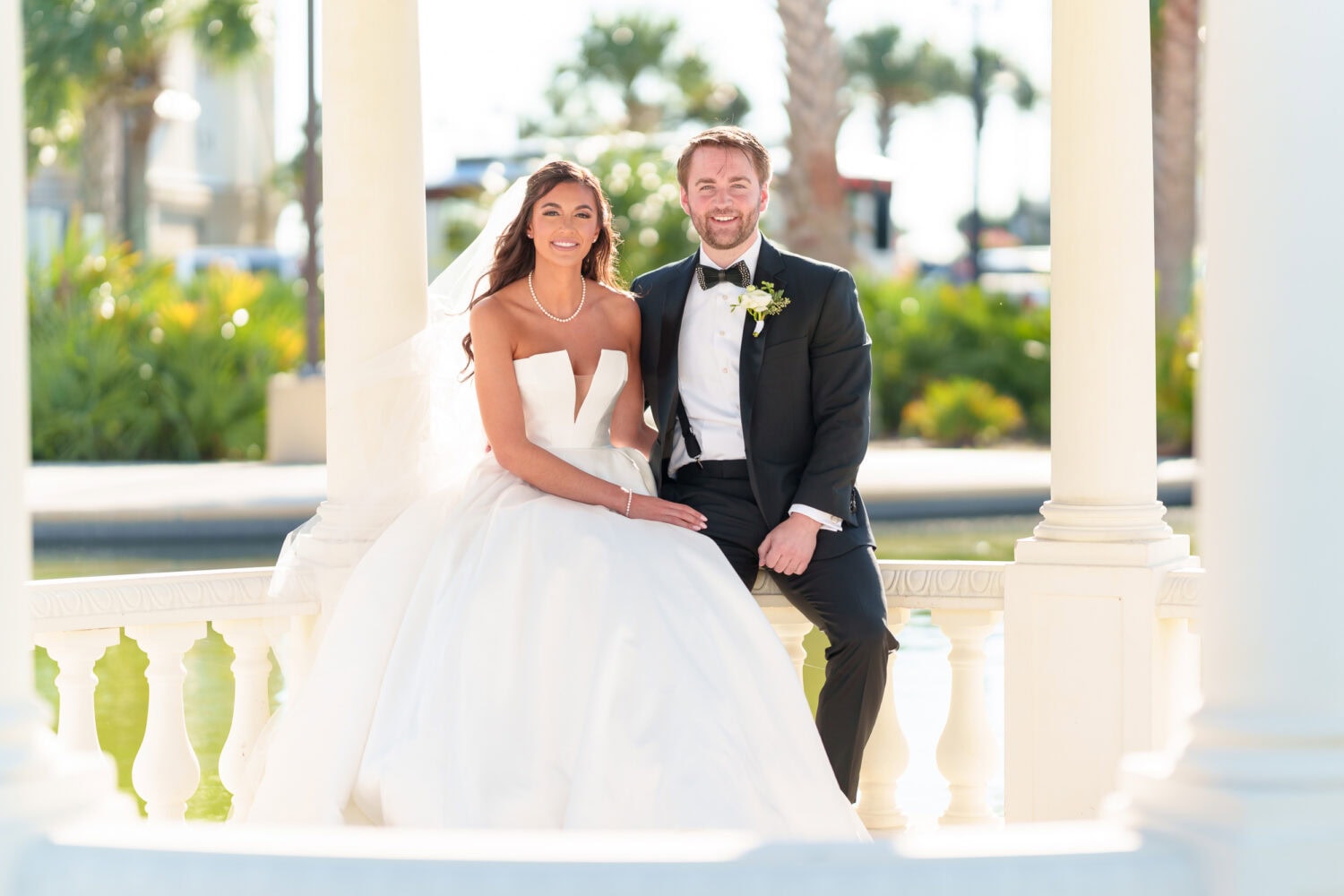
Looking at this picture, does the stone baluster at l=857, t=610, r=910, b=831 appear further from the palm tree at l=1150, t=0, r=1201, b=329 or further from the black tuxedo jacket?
the palm tree at l=1150, t=0, r=1201, b=329

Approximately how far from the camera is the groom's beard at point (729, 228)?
471 centimetres

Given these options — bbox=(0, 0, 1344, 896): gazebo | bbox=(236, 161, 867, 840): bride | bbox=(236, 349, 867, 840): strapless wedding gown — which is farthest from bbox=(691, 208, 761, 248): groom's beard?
bbox=(0, 0, 1344, 896): gazebo

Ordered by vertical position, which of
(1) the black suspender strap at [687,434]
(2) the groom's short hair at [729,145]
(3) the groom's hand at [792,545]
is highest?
(2) the groom's short hair at [729,145]

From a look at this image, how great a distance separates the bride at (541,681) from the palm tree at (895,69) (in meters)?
52.2

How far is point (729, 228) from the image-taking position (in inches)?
186

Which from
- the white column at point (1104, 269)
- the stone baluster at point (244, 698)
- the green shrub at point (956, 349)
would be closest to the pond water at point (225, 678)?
the white column at point (1104, 269)

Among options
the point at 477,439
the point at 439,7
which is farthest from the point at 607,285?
the point at 439,7

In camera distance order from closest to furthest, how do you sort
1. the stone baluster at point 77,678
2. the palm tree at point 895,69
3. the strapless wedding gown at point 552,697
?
the strapless wedding gown at point 552,697 < the stone baluster at point 77,678 < the palm tree at point 895,69

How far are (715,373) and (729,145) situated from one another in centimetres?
68

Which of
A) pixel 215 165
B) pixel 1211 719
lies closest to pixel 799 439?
pixel 1211 719

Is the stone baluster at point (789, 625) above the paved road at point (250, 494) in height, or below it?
above

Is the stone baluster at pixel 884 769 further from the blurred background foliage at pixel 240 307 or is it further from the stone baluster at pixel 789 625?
the blurred background foliage at pixel 240 307

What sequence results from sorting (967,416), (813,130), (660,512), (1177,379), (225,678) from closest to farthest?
(660,512) → (225,678) → (813,130) → (1177,379) → (967,416)

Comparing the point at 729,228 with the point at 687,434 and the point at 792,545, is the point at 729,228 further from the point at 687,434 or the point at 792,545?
the point at 792,545
